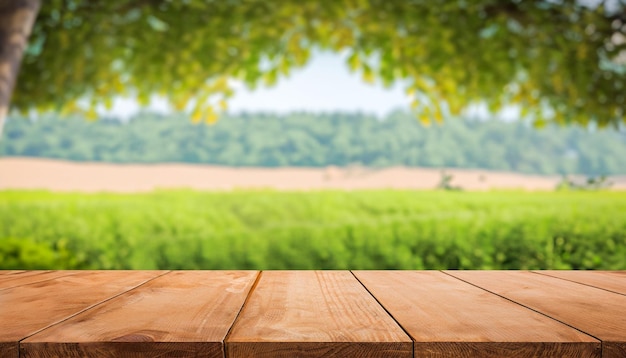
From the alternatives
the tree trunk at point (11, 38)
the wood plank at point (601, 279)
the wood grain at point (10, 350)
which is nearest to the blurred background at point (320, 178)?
the tree trunk at point (11, 38)

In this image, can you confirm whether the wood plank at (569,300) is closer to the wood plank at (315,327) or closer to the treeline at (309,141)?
the wood plank at (315,327)

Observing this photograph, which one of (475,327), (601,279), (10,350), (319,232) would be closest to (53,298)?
(10,350)

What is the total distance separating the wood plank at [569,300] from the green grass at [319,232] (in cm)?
280

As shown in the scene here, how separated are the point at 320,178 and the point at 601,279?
3755 mm

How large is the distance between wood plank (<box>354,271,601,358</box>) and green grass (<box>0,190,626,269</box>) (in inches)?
125

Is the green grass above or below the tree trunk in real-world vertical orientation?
below

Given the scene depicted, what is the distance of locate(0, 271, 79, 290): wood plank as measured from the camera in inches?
55.6

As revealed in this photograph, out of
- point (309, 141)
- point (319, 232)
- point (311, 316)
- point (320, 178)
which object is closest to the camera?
point (311, 316)

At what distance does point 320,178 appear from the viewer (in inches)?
205

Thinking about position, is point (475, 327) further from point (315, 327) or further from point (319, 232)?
point (319, 232)

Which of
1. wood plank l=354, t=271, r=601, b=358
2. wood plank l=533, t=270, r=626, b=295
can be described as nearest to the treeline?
wood plank l=533, t=270, r=626, b=295

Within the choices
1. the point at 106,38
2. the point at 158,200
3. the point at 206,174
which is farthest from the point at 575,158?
the point at 106,38

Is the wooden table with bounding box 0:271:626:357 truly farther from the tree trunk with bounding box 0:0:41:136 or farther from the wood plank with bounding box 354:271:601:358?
the tree trunk with bounding box 0:0:41:136

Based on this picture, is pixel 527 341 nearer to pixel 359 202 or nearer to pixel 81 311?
pixel 81 311
